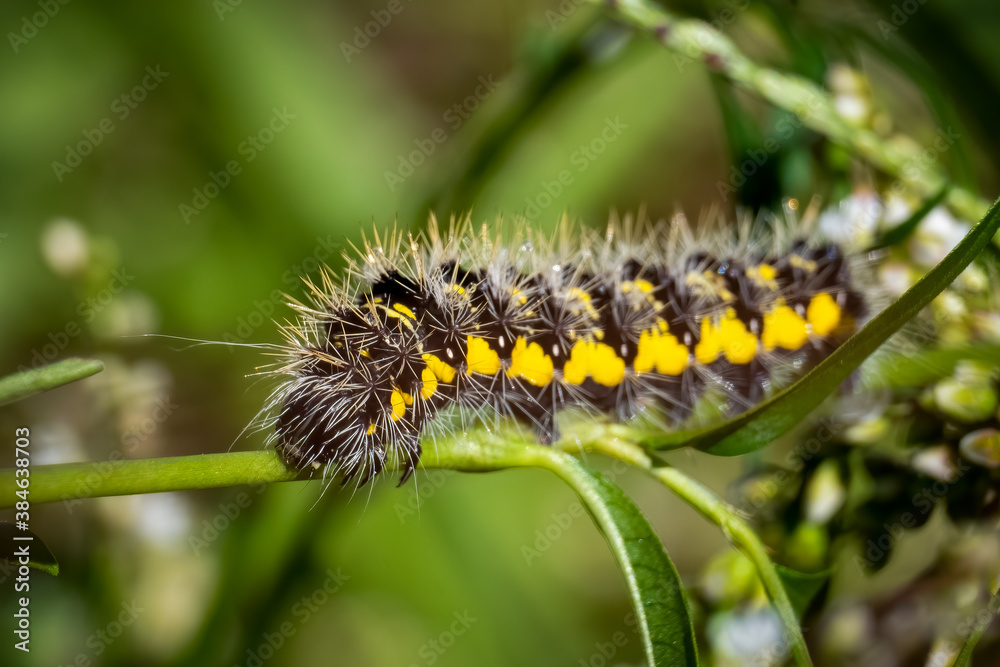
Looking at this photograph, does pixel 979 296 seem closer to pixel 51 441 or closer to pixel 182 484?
pixel 182 484

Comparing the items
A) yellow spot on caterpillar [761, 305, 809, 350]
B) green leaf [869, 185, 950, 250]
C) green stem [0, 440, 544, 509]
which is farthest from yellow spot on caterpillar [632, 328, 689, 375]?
green stem [0, 440, 544, 509]

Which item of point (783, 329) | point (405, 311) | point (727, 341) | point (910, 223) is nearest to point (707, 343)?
point (727, 341)

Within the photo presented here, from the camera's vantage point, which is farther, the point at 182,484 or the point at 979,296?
the point at 979,296

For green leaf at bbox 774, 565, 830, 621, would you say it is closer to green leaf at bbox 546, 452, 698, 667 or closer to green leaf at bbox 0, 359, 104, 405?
green leaf at bbox 546, 452, 698, 667

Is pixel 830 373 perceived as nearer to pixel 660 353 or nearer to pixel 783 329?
pixel 660 353

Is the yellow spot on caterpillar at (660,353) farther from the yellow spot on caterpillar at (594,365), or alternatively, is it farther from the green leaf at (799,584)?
the green leaf at (799,584)

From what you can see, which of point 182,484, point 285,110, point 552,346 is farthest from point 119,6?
point 182,484

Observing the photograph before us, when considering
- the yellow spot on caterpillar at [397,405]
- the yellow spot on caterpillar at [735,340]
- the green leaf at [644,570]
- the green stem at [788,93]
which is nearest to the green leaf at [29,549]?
the yellow spot on caterpillar at [397,405]
